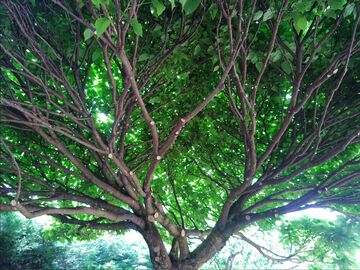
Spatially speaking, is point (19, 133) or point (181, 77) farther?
point (19, 133)

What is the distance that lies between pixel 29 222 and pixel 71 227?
3.90 metres

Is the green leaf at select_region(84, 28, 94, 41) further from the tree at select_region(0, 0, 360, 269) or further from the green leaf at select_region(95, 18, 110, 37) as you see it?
the green leaf at select_region(95, 18, 110, 37)

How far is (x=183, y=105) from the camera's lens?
3260 mm

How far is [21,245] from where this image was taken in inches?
276

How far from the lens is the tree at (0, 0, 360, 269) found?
83.5 inches

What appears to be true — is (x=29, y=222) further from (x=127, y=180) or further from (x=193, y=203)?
(x=127, y=180)

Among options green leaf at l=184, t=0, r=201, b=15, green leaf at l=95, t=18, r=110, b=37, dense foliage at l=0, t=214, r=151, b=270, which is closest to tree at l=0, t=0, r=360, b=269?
green leaf at l=184, t=0, r=201, b=15

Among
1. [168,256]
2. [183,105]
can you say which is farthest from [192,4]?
[168,256]

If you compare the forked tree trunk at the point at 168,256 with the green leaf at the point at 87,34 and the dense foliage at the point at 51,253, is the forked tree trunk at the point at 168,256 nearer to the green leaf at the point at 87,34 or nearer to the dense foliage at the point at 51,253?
the green leaf at the point at 87,34

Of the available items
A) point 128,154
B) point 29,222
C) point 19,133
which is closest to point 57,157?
point 19,133

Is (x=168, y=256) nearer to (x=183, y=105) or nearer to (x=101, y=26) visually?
(x=183, y=105)

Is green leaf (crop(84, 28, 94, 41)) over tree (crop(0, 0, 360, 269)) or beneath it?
beneath

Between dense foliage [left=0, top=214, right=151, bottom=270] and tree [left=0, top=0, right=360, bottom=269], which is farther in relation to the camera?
dense foliage [left=0, top=214, right=151, bottom=270]

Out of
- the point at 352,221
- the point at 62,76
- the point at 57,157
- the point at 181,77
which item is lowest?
the point at 352,221
